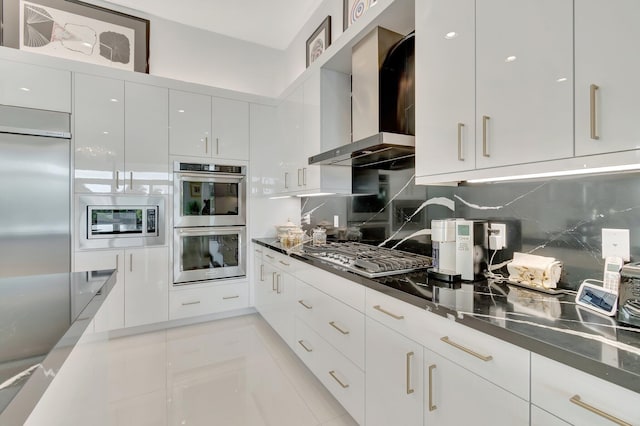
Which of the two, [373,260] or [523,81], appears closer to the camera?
[523,81]

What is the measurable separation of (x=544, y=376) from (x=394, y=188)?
5.00 ft

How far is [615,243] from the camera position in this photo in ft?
3.50

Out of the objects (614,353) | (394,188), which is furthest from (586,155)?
(394,188)

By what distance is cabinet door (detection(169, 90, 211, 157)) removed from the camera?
9.58 feet

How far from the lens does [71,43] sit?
9.09ft

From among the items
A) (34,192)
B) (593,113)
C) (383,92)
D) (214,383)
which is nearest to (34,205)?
Result: (34,192)

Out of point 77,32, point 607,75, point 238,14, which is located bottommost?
point 607,75

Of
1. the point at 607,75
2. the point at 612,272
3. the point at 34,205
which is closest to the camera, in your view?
the point at 607,75

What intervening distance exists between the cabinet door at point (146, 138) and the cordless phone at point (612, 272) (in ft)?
10.4

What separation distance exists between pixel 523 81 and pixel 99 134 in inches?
124

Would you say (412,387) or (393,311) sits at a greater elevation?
(393,311)

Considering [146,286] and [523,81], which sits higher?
[523,81]

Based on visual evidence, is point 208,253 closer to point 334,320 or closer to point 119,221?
point 119,221

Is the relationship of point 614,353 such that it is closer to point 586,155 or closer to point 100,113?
point 586,155
